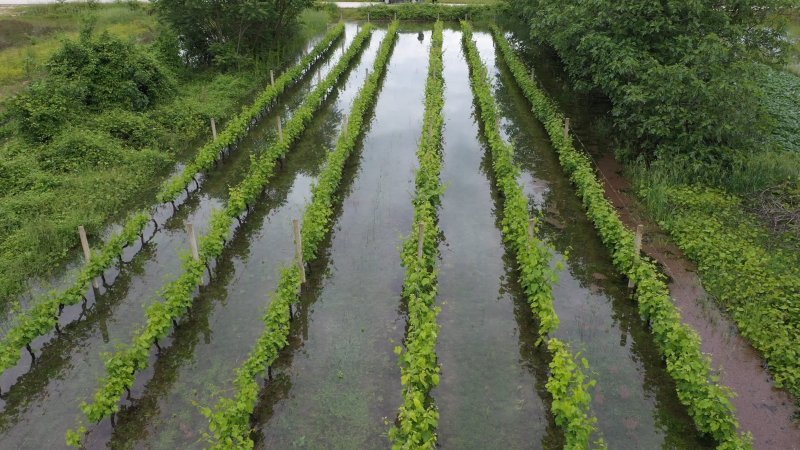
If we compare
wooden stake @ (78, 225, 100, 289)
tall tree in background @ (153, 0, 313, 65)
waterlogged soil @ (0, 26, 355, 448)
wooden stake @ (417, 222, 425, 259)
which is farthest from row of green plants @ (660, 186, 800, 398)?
tall tree in background @ (153, 0, 313, 65)

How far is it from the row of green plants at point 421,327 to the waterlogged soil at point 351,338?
1.56ft

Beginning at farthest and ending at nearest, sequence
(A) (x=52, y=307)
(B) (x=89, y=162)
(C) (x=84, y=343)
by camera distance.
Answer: (B) (x=89, y=162)
(C) (x=84, y=343)
(A) (x=52, y=307)

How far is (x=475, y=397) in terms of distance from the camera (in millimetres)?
10211

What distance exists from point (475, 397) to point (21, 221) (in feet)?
37.7

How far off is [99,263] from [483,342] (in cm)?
804

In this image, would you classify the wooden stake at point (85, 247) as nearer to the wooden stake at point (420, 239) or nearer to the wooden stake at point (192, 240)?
the wooden stake at point (192, 240)

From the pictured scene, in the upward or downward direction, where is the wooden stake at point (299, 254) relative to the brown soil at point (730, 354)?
upward

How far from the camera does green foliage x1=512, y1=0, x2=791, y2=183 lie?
1559 cm

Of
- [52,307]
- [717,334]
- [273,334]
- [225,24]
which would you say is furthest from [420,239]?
[225,24]

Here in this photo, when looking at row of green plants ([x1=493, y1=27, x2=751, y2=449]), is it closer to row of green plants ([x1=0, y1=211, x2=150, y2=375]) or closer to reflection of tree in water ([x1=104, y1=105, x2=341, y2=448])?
reflection of tree in water ([x1=104, y1=105, x2=341, y2=448])

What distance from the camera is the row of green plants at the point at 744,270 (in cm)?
1070

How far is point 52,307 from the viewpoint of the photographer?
35.3 ft

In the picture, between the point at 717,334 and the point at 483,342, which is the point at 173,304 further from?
the point at 717,334

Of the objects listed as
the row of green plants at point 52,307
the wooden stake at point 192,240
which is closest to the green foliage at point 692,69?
the wooden stake at point 192,240
